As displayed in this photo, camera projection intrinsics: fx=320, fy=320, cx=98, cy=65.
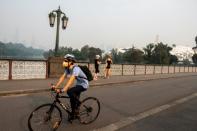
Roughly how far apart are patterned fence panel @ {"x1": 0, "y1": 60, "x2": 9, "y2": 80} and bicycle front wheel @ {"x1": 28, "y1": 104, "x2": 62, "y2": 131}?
36.8 feet

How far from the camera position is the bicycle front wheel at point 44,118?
6328 mm

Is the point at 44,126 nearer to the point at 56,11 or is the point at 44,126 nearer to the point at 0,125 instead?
the point at 0,125

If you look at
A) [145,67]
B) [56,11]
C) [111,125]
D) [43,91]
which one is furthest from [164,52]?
[111,125]

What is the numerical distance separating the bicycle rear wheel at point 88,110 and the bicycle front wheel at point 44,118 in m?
1.00

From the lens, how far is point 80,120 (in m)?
7.61

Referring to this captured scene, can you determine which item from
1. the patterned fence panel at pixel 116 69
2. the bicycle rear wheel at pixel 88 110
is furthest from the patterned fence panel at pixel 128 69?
the bicycle rear wheel at pixel 88 110

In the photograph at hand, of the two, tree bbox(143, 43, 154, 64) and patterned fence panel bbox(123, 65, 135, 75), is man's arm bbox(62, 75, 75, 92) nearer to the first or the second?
patterned fence panel bbox(123, 65, 135, 75)

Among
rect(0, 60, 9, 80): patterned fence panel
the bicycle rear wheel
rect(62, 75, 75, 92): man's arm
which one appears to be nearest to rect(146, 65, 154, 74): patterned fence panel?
rect(0, 60, 9, 80): patterned fence panel

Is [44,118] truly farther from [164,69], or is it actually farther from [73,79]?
[164,69]

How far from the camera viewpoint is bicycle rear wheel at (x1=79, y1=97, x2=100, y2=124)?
7630mm

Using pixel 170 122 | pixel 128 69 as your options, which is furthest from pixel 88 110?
pixel 128 69

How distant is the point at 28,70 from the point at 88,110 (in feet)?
38.0

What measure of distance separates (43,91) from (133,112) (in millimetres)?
5357

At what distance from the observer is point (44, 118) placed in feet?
21.2
